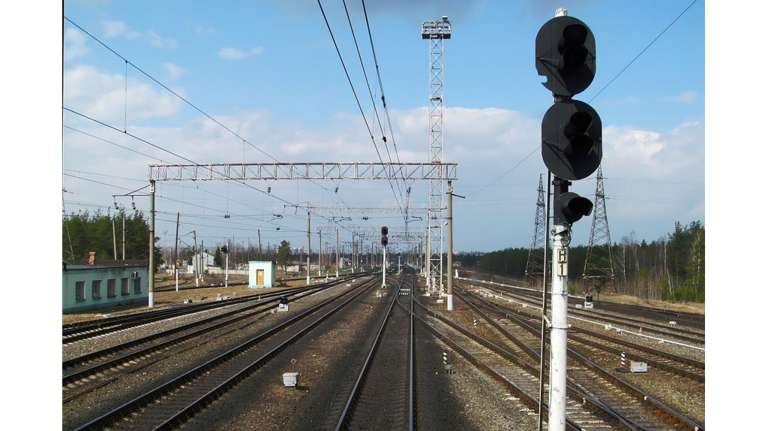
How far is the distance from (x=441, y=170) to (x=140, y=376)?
2120cm

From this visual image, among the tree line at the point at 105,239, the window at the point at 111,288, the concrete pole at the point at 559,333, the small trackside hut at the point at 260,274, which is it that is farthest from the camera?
the tree line at the point at 105,239

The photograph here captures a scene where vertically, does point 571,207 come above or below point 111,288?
above

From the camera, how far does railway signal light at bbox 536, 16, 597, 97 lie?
399 centimetres

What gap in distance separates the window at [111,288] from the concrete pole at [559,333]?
3359cm

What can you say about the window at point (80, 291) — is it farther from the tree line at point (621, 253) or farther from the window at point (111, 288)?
the tree line at point (621, 253)

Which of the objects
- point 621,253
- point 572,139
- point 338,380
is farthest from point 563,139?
point 621,253

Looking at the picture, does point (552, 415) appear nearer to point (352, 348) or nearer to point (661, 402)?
point (661, 402)

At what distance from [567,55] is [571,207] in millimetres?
1107

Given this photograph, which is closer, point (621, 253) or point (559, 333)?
point (559, 333)

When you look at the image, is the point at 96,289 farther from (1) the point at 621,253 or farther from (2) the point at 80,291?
(1) the point at 621,253

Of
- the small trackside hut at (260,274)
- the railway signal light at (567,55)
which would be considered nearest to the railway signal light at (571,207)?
the railway signal light at (567,55)

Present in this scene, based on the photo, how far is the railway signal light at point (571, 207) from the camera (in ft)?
13.2

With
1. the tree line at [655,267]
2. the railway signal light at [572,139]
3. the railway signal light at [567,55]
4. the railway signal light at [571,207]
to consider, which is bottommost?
the tree line at [655,267]

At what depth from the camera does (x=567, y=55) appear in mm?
4051
